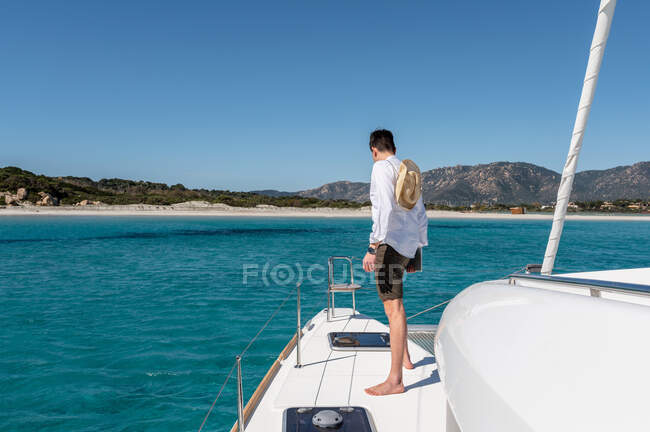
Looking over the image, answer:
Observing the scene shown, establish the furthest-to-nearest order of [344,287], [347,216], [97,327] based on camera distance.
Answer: [347,216], [97,327], [344,287]

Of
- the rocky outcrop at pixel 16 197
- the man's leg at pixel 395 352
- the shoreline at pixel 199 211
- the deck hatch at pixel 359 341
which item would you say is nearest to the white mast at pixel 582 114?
the man's leg at pixel 395 352

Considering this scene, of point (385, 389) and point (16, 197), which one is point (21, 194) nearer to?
point (16, 197)

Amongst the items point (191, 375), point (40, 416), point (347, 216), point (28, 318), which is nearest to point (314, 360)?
point (191, 375)

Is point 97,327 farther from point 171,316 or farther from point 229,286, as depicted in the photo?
point 229,286

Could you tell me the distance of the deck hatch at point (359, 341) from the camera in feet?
12.3

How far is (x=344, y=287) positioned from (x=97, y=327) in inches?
200

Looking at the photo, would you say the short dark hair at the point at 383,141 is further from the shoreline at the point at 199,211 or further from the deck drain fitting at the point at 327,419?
the shoreline at the point at 199,211

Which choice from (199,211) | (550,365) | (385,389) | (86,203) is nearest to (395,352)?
(385,389)

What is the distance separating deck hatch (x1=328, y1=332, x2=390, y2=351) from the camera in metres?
3.76

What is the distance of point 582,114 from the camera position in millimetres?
2652

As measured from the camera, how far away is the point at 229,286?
11359mm

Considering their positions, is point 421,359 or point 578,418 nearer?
point 578,418

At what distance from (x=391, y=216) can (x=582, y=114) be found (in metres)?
1.42

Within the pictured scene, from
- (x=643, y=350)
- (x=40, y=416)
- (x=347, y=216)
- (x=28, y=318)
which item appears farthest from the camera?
(x=347, y=216)
